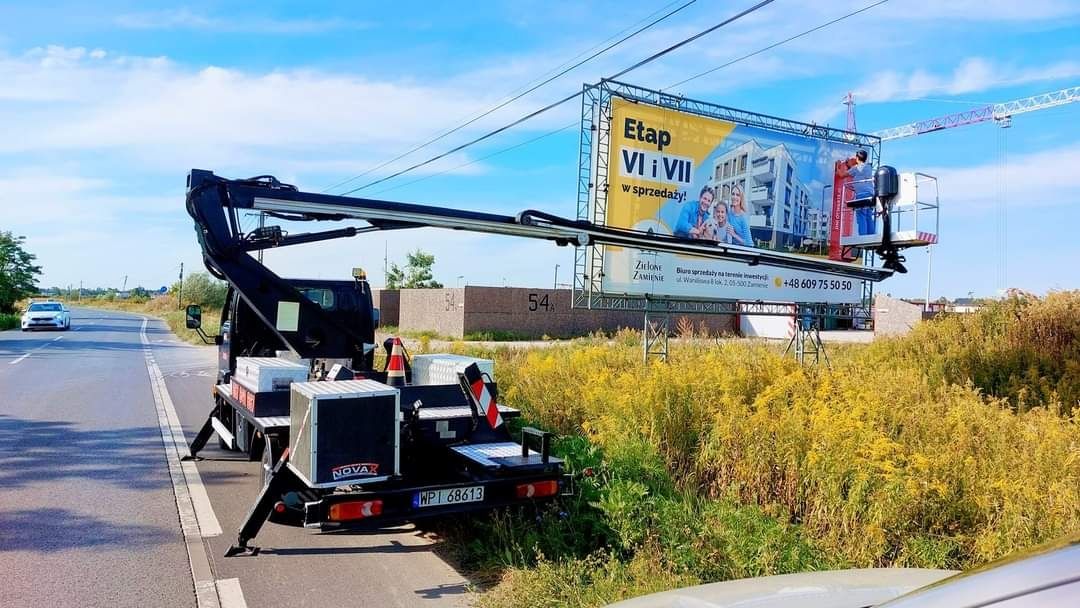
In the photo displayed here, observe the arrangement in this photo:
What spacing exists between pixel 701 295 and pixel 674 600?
11424 mm

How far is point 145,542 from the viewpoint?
18.5 feet

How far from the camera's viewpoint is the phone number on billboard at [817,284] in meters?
14.6

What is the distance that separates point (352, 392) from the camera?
4.87 metres

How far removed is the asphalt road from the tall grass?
727 mm

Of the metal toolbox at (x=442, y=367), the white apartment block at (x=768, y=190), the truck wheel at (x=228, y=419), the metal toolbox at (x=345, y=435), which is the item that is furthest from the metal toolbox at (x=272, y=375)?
the white apartment block at (x=768, y=190)

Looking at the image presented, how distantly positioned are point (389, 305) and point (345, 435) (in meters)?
38.8

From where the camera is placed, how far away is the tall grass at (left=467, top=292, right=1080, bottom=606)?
4.73 m

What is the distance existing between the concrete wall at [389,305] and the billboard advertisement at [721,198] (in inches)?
1193

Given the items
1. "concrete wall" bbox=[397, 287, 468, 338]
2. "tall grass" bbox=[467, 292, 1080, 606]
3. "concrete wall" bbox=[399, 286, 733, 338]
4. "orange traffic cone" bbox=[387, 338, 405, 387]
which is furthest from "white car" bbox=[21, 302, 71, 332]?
"orange traffic cone" bbox=[387, 338, 405, 387]

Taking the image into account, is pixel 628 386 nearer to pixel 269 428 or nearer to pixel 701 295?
pixel 269 428

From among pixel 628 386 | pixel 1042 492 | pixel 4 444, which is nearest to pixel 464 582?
pixel 628 386

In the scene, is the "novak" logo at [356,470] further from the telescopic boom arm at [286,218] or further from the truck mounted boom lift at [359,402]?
the telescopic boom arm at [286,218]

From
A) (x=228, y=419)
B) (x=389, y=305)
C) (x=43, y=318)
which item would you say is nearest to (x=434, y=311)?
(x=389, y=305)

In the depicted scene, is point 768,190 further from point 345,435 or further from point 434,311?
point 434,311
